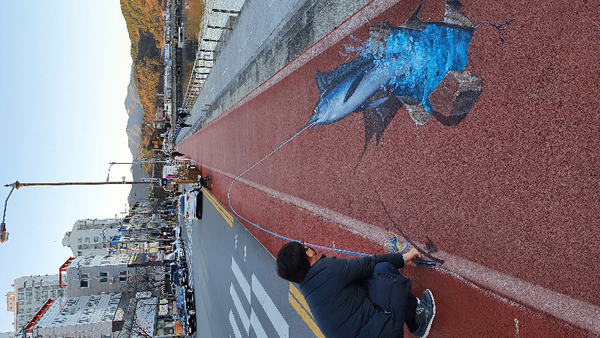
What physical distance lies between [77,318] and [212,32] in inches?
1305

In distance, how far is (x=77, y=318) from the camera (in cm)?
3362

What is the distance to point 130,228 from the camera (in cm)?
4556

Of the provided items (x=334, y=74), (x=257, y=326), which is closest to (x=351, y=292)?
(x=334, y=74)

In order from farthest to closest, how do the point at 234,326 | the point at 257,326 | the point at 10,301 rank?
the point at 10,301, the point at 234,326, the point at 257,326

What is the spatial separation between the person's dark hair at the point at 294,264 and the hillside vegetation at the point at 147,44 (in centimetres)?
6875

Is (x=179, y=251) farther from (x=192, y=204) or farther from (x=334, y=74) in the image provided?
(x=334, y=74)

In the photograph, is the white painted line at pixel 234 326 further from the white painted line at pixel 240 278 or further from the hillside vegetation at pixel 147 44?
the hillside vegetation at pixel 147 44

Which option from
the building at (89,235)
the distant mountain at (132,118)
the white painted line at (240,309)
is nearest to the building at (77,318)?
the building at (89,235)

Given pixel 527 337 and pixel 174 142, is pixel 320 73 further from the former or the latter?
pixel 174 142

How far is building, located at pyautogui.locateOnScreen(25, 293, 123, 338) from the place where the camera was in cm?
3203

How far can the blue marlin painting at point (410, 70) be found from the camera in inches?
123

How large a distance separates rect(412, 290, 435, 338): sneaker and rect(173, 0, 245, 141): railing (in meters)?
11.6

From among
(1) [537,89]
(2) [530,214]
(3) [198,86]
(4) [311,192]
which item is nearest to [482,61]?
(1) [537,89]

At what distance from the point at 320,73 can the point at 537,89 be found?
3553mm
